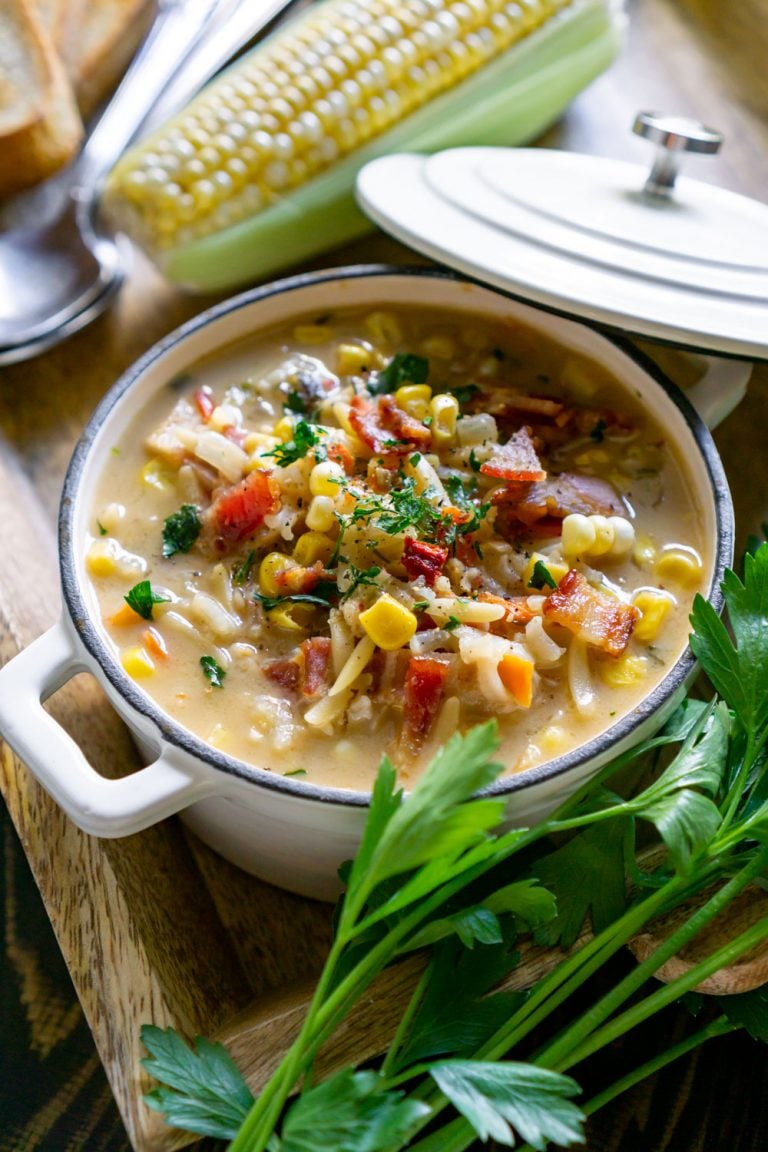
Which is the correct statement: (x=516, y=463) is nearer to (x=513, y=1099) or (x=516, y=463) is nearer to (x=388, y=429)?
(x=388, y=429)

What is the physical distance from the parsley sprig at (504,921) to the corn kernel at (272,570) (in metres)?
0.71

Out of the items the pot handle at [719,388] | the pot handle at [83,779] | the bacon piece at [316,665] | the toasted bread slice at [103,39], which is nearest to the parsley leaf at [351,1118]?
the pot handle at [83,779]

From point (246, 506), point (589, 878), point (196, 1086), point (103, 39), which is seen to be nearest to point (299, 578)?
point (246, 506)

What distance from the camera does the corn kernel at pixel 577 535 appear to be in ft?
8.54

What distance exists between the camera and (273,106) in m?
3.50

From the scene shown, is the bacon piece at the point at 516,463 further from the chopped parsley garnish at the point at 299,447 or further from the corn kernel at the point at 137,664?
the corn kernel at the point at 137,664

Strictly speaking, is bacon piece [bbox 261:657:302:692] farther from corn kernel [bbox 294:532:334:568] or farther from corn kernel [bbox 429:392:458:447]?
corn kernel [bbox 429:392:458:447]

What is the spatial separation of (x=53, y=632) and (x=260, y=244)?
63.0 inches

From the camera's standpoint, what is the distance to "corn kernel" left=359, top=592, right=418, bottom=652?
239 centimetres

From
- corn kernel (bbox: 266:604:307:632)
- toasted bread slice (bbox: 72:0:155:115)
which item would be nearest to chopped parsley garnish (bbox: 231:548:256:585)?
corn kernel (bbox: 266:604:307:632)

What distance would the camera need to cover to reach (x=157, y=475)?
2887 mm

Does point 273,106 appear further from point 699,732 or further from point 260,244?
point 699,732

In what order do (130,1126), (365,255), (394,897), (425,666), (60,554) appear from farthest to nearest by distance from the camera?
(365,255)
(60,554)
(425,666)
(130,1126)
(394,897)

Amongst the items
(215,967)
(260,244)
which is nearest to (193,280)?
(260,244)
